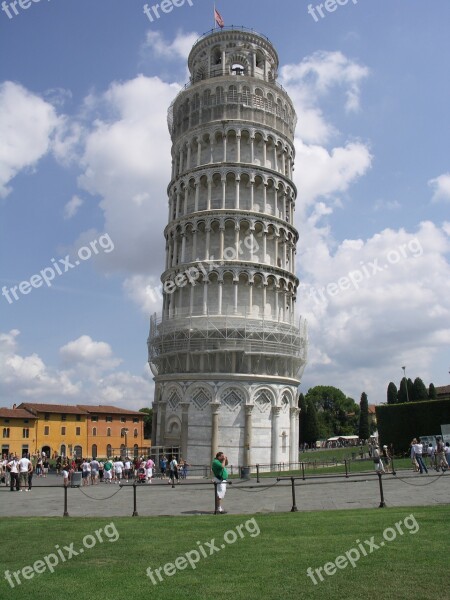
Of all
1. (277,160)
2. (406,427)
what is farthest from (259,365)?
(277,160)

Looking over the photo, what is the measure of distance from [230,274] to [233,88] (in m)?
17.7

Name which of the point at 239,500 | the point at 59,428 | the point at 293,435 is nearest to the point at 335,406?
the point at 59,428

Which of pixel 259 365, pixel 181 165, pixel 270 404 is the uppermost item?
pixel 181 165

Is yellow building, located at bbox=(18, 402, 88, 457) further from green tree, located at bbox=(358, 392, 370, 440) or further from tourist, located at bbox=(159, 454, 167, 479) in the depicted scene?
tourist, located at bbox=(159, 454, 167, 479)

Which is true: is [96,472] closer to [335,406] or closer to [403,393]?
[403,393]

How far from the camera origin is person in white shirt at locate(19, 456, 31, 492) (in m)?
26.4

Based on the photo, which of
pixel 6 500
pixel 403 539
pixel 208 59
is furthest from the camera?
pixel 208 59

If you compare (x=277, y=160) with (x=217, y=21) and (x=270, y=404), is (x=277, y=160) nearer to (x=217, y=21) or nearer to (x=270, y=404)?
(x=217, y=21)

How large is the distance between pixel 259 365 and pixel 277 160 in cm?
1921

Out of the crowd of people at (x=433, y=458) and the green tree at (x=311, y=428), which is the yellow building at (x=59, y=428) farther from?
the crowd of people at (x=433, y=458)

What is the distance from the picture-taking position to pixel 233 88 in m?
48.9

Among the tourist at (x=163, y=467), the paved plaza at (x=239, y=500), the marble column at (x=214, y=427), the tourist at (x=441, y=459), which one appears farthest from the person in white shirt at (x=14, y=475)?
the tourist at (x=441, y=459)

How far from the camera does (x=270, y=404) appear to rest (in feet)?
138

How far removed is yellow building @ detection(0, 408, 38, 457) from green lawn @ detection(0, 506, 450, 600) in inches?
2906
